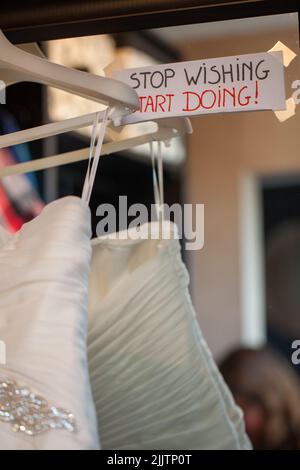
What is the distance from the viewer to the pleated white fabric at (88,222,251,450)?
25.5 inches

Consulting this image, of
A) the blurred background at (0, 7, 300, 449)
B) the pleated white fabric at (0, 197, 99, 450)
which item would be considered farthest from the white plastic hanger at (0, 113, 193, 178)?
the pleated white fabric at (0, 197, 99, 450)

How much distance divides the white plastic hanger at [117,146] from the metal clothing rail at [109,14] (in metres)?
0.10

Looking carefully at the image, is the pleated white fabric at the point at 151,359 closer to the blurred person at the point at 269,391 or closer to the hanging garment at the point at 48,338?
the hanging garment at the point at 48,338

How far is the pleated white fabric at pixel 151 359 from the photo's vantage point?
648 mm

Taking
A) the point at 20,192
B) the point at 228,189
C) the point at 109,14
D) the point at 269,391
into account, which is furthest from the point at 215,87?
the point at 228,189

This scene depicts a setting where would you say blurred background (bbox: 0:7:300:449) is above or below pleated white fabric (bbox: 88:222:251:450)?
above

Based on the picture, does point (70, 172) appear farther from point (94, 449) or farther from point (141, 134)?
point (94, 449)

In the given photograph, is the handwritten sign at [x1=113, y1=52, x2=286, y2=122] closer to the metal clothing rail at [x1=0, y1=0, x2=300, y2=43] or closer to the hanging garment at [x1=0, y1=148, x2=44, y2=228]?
the metal clothing rail at [x1=0, y1=0, x2=300, y2=43]

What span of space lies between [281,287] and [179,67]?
5.64ft

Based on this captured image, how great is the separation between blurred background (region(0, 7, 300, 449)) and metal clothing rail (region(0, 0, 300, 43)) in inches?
0.7

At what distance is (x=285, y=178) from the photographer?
244cm

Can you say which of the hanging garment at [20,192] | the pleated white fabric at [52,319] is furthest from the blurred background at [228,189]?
the pleated white fabric at [52,319]

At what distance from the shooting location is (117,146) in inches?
27.3

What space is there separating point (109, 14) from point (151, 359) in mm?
329
